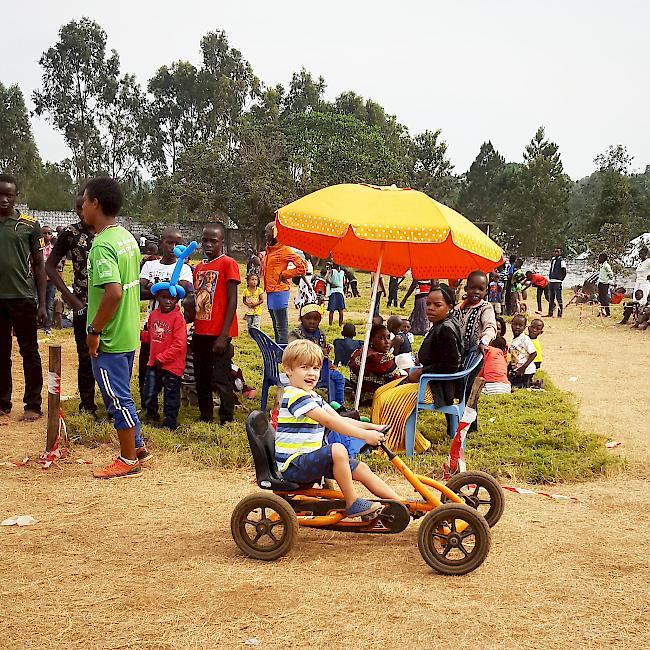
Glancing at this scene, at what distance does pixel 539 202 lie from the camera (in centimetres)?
4881

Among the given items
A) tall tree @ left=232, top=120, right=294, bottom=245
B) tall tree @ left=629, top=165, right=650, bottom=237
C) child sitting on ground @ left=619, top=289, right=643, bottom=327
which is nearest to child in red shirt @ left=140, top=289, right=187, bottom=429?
child sitting on ground @ left=619, top=289, right=643, bottom=327

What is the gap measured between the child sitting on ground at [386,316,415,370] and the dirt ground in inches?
107

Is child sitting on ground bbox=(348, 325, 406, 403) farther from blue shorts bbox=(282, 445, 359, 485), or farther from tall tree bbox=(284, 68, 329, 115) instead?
tall tree bbox=(284, 68, 329, 115)

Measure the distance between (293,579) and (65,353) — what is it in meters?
8.07

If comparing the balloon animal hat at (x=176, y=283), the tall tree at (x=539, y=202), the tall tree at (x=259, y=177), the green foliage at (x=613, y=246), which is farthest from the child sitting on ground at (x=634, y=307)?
the tall tree at (x=539, y=202)

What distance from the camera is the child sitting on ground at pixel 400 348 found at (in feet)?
28.1

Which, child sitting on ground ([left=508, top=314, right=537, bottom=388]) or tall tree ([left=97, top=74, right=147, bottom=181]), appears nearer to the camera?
child sitting on ground ([left=508, top=314, right=537, bottom=388])

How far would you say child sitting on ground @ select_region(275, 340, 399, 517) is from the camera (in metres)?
4.38

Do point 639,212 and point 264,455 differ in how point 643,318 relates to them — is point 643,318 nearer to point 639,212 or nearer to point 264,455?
point 264,455

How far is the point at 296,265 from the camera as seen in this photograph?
933cm

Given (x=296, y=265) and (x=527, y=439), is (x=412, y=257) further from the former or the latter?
(x=527, y=439)

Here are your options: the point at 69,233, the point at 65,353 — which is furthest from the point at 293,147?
the point at 69,233

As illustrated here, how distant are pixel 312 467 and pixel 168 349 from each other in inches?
122

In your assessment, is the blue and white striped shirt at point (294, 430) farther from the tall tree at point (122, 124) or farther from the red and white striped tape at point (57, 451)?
the tall tree at point (122, 124)
